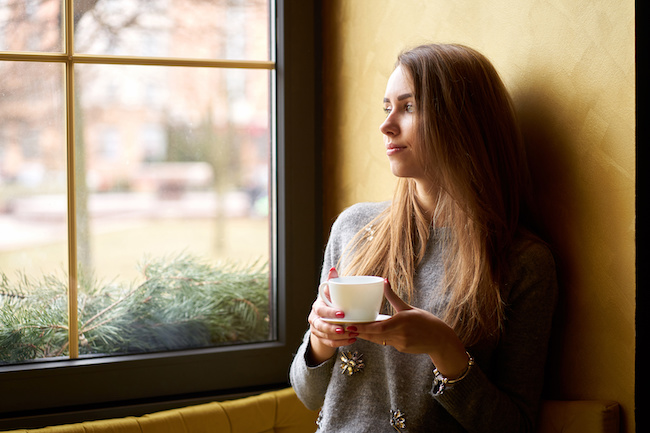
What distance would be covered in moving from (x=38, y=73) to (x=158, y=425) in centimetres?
104

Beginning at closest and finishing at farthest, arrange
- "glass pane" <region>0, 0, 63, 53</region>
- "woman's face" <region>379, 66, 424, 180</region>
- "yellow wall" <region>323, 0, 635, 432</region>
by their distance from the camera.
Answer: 1. "yellow wall" <region>323, 0, 635, 432</region>
2. "woman's face" <region>379, 66, 424, 180</region>
3. "glass pane" <region>0, 0, 63, 53</region>

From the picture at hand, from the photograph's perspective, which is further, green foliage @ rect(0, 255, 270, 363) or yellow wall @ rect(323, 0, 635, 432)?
green foliage @ rect(0, 255, 270, 363)

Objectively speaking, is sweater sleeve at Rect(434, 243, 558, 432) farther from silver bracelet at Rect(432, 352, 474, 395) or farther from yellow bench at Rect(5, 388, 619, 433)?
yellow bench at Rect(5, 388, 619, 433)

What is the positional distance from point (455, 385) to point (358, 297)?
263 mm

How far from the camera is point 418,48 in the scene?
3.99 ft

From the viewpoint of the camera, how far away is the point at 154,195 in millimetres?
1830

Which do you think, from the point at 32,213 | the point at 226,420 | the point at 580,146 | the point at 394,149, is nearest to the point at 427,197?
the point at 394,149

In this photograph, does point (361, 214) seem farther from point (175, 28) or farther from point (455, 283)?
point (175, 28)

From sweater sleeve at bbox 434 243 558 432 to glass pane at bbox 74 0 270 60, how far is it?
1174mm

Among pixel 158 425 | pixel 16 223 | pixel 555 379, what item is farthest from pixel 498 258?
pixel 16 223

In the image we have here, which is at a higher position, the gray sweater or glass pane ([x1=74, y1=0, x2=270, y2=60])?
→ glass pane ([x1=74, y1=0, x2=270, y2=60])

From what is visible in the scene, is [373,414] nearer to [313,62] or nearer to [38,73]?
[313,62]

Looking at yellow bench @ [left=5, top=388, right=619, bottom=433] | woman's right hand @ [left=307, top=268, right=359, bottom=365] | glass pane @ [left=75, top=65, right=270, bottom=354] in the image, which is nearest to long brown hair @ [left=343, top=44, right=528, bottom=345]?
woman's right hand @ [left=307, top=268, right=359, bottom=365]

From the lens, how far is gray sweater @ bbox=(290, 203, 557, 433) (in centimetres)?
109
